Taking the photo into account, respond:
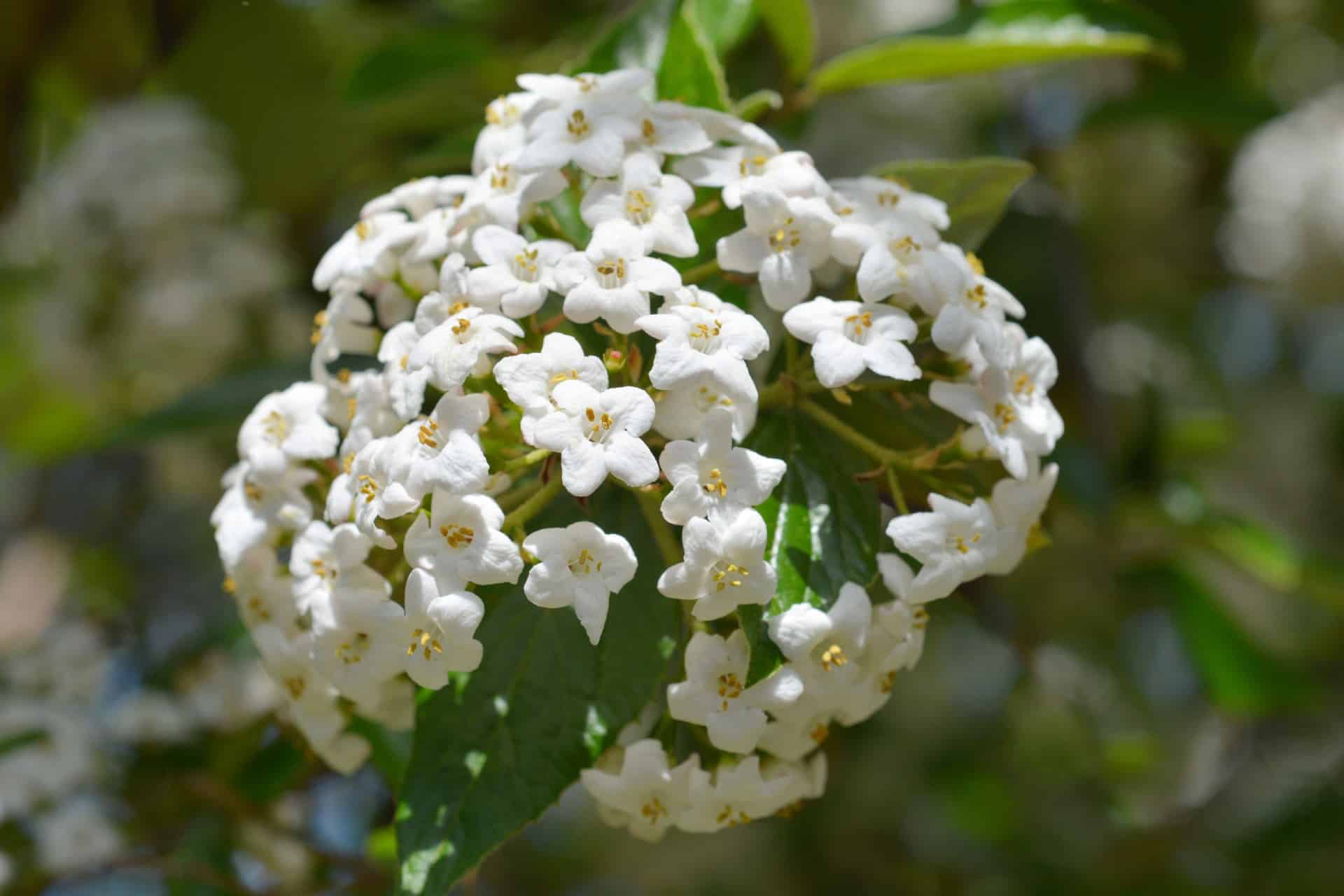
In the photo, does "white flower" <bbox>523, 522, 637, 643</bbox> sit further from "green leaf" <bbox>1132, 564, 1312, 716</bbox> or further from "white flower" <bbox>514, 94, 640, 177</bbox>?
"green leaf" <bbox>1132, 564, 1312, 716</bbox>

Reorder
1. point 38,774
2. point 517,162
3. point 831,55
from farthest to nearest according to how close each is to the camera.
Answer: point 831,55 < point 38,774 < point 517,162

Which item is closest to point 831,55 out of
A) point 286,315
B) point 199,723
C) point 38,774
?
point 286,315

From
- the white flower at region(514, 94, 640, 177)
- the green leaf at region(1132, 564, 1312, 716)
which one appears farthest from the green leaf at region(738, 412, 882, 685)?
the green leaf at region(1132, 564, 1312, 716)

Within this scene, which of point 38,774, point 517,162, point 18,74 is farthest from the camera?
point 18,74

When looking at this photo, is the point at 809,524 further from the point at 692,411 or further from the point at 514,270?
the point at 514,270

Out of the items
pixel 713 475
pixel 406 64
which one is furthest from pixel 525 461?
pixel 406 64

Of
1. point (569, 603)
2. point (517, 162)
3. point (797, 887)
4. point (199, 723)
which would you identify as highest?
point (517, 162)

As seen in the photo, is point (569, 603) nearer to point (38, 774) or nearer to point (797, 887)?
point (38, 774)
